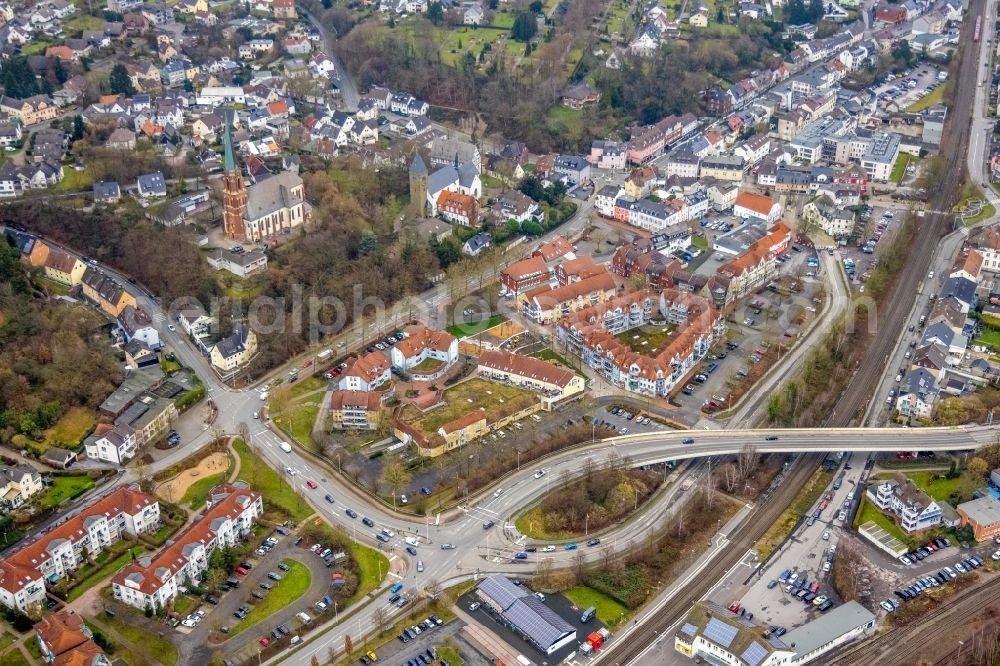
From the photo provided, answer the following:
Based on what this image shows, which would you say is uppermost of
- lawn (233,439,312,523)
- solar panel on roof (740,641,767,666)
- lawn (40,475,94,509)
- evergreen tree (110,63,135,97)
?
evergreen tree (110,63,135,97)

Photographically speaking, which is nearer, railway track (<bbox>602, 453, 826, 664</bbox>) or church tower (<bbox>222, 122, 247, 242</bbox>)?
railway track (<bbox>602, 453, 826, 664</bbox>)

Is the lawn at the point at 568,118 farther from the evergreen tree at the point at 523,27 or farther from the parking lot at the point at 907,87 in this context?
the parking lot at the point at 907,87

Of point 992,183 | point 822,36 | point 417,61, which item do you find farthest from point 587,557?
point 822,36

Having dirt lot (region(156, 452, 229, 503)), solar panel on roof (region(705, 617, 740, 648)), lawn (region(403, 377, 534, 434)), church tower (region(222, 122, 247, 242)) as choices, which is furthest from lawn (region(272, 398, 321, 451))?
solar panel on roof (region(705, 617, 740, 648))

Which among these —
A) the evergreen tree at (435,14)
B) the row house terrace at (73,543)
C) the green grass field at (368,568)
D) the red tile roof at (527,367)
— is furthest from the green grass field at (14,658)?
the evergreen tree at (435,14)

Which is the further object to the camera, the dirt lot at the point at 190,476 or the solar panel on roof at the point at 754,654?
the dirt lot at the point at 190,476

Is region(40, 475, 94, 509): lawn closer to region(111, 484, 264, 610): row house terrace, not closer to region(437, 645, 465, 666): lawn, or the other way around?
region(111, 484, 264, 610): row house terrace

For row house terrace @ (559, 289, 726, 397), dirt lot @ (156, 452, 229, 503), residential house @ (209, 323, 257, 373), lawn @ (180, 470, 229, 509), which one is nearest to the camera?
lawn @ (180, 470, 229, 509)
